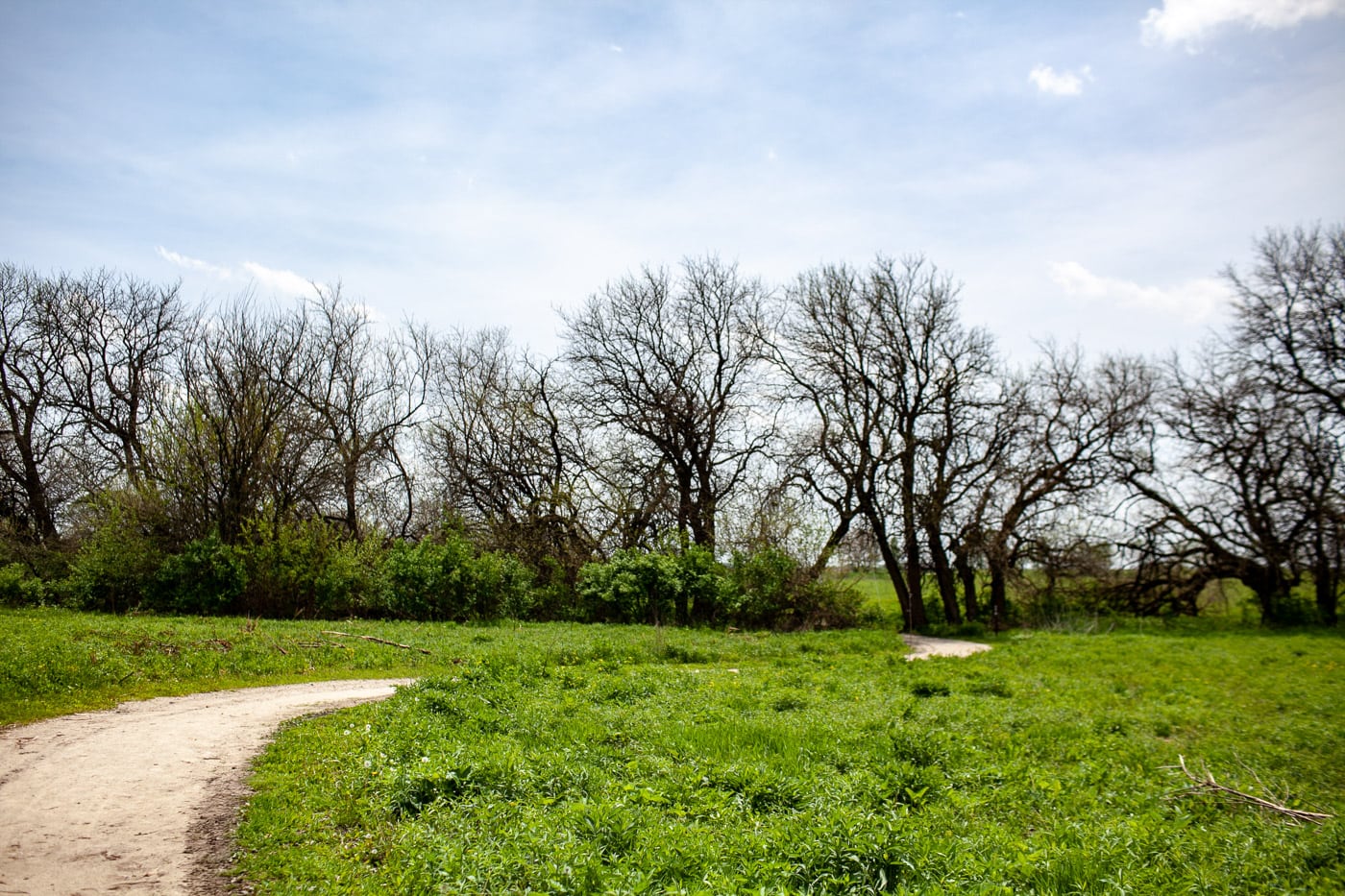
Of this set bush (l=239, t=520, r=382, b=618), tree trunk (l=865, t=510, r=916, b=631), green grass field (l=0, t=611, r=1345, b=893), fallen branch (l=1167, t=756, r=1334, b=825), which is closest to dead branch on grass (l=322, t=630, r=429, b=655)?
green grass field (l=0, t=611, r=1345, b=893)

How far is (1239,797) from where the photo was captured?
7.12 metres

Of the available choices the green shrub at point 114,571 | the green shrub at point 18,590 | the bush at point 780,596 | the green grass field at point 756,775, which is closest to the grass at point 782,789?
the green grass field at point 756,775

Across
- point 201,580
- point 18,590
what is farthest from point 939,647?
point 18,590

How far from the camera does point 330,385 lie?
32344 millimetres

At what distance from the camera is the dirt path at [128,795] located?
194 inches

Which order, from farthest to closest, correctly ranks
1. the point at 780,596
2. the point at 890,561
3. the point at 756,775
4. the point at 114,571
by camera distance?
the point at 890,561, the point at 780,596, the point at 114,571, the point at 756,775

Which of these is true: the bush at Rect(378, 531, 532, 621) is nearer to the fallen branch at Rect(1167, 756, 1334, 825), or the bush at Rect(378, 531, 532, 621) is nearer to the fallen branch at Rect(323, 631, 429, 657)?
the fallen branch at Rect(323, 631, 429, 657)

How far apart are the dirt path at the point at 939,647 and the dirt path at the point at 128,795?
15.4 meters

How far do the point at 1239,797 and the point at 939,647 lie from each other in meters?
15.6

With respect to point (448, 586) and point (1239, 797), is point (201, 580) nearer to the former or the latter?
point (448, 586)

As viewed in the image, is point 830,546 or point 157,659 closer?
point 157,659

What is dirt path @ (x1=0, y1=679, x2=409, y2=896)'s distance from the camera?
492 centimetres

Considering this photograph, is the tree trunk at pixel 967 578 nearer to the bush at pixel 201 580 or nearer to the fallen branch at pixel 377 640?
the fallen branch at pixel 377 640

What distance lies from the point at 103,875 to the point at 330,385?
3011cm
